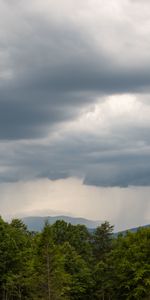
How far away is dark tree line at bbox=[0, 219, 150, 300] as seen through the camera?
85.7 meters

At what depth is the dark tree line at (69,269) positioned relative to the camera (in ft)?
281

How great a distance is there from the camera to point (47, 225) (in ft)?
281

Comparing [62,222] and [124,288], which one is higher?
[62,222]

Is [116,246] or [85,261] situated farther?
[85,261]

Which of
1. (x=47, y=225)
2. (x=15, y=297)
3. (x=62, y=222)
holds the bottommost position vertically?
(x=15, y=297)

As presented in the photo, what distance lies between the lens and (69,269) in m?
121

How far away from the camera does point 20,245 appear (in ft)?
372

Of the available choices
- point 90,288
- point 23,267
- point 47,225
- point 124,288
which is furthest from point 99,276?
point 47,225

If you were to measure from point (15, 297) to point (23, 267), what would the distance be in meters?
12.7

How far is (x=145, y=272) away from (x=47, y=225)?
28338 millimetres

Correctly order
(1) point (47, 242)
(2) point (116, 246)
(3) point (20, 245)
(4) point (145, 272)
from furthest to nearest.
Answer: (2) point (116, 246), (3) point (20, 245), (4) point (145, 272), (1) point (47, 242)

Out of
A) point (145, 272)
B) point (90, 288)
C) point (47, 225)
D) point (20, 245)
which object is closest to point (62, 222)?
point (90, 288)

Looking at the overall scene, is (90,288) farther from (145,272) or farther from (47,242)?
(47,242)

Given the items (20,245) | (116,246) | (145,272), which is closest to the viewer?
(145,272)
